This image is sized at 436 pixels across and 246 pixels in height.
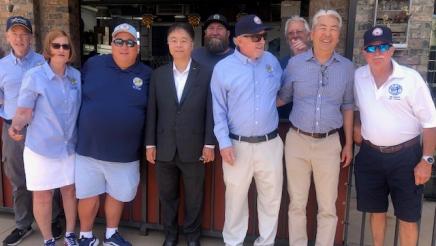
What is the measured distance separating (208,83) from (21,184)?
5.73 feet

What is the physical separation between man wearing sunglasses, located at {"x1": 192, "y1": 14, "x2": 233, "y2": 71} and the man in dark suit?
79cm

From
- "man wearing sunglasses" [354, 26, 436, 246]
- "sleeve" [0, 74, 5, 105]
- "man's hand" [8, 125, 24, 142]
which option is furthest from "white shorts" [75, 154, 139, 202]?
"man wearing sunglasses" [354, 26, 436, 246]

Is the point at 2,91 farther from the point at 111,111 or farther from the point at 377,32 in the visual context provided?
the point at 377,32

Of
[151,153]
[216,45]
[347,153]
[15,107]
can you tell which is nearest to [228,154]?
[151,153]

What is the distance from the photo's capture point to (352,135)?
9.41ft

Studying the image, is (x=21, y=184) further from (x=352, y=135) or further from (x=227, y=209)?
(x=352, y=135)

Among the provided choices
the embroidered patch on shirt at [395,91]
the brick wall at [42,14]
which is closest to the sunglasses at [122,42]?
the embroidered patch on shirt at [395,91]

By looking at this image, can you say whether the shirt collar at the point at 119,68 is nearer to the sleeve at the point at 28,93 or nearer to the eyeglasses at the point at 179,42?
the eyeglasses at the point at 179,42

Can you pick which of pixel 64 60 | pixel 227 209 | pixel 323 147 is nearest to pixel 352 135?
pixel 323 147

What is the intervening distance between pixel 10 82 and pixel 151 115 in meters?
1.13

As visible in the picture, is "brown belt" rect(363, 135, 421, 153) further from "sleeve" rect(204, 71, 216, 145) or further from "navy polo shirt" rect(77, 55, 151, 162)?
"navy polo shirt" rect(77, 55, 151, 162)

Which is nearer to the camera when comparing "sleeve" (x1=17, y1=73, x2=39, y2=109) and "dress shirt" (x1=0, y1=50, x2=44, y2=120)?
"sleeve" (x1=17, y1=73, x2=39, y2=109)

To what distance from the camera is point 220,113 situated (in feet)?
9.14

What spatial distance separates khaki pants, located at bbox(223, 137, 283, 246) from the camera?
2.82 meters
